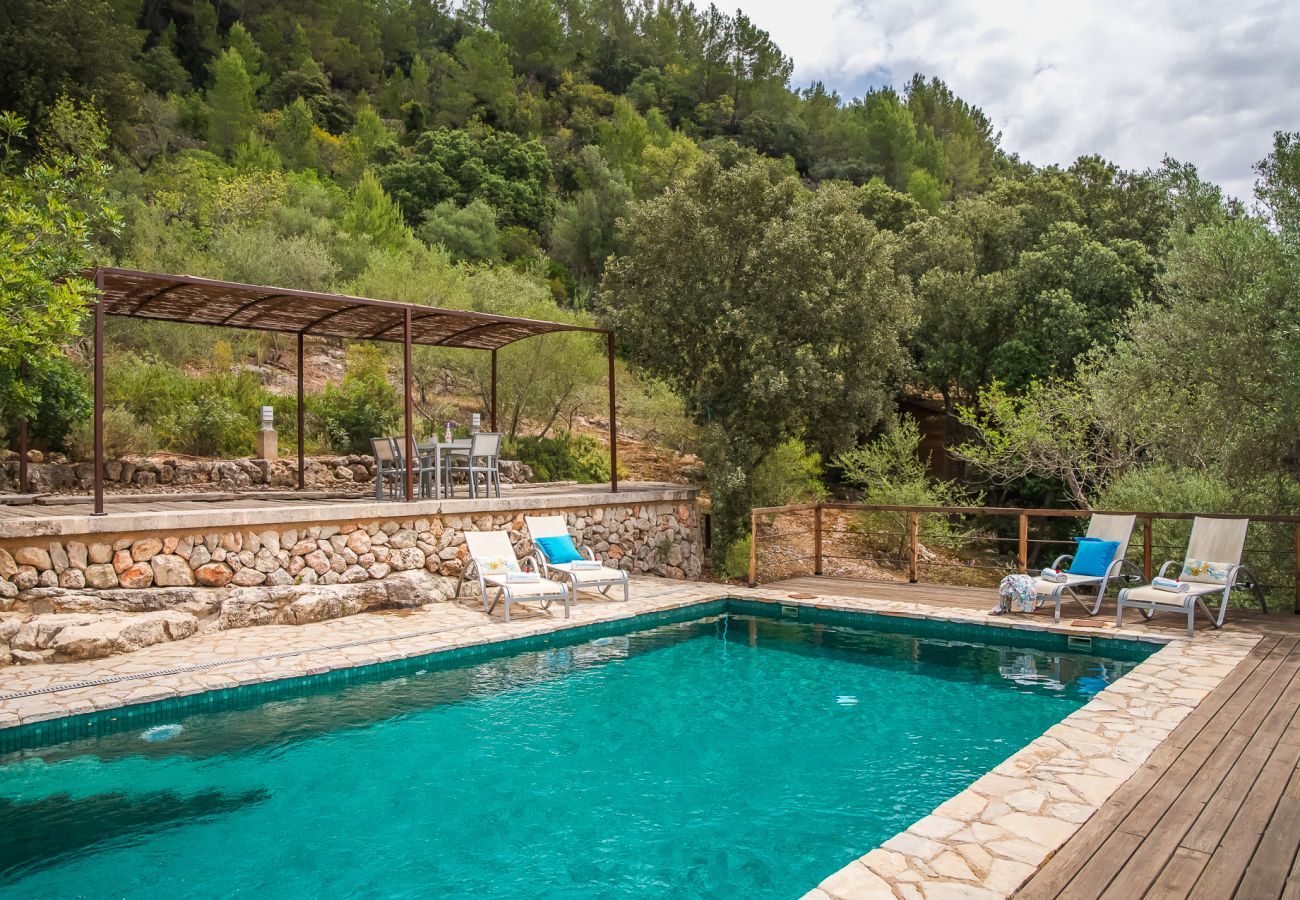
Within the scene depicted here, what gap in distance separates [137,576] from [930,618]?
25.4 feet

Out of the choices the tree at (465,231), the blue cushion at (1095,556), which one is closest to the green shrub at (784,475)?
the blue cushion at (1095,556)

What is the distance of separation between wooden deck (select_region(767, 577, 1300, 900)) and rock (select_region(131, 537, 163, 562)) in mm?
7792

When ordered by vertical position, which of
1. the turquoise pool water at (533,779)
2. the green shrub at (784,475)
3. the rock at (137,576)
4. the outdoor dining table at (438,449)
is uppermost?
the outdoor dining table at (438,449)

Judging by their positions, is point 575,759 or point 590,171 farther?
point 590,171

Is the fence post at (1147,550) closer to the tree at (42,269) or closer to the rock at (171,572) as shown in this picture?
the rock at (171,572)

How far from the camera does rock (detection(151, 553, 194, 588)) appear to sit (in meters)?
8.04

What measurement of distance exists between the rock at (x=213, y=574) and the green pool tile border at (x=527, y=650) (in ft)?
7.78

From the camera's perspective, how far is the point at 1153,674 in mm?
6340

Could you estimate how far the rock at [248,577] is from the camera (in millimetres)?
8519

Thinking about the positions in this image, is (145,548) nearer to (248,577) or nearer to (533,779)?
(248,577)

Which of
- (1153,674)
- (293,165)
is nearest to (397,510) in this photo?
(1153,674)

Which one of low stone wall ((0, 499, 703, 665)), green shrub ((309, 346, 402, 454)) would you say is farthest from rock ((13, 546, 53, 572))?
green shrub ((309, 346, 402, 454))

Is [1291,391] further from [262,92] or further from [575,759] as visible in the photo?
[262,92]

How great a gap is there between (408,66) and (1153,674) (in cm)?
5857
